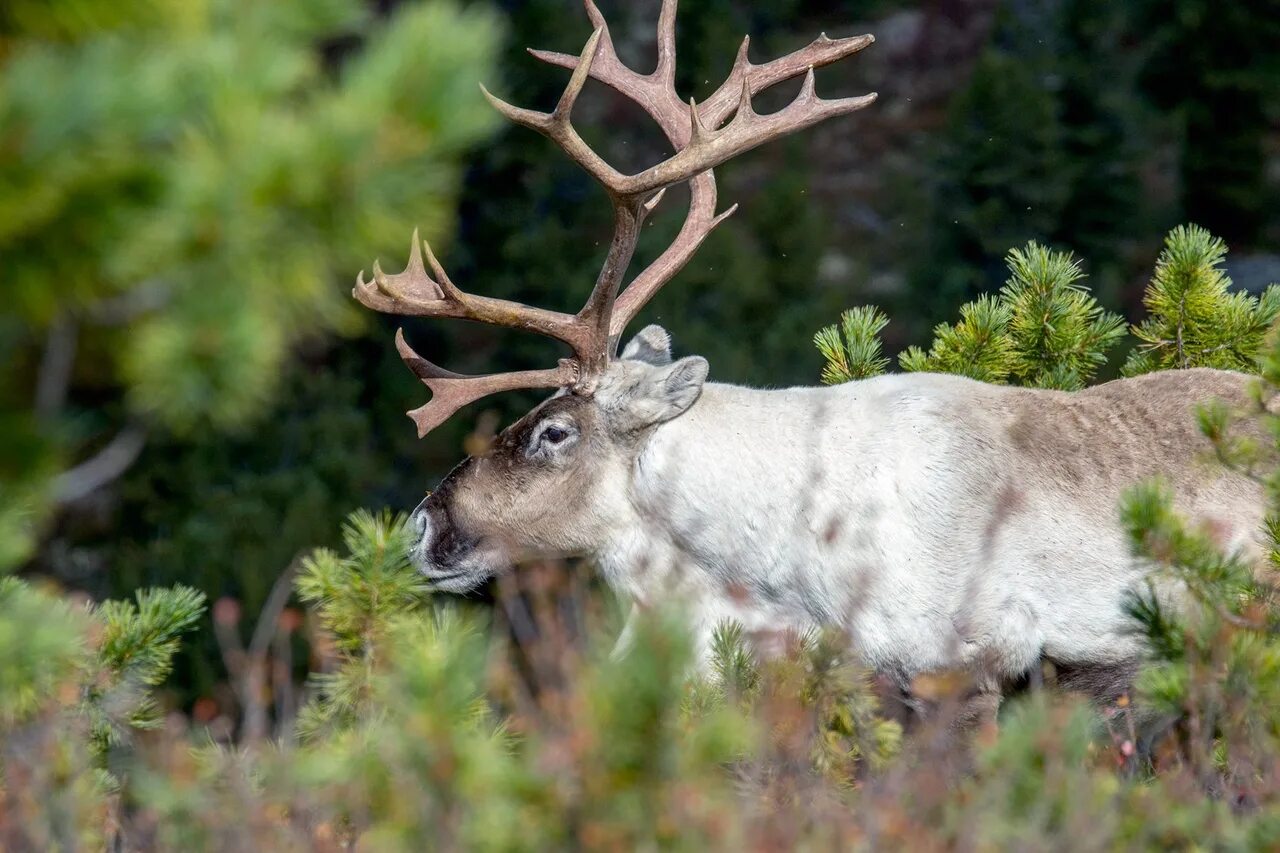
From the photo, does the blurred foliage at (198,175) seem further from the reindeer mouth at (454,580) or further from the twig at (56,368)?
the reindeer mouth at (454,580)

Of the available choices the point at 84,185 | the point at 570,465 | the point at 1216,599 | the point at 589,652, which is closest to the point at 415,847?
the point at 589,652

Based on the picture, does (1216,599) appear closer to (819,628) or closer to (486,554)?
(819,628)

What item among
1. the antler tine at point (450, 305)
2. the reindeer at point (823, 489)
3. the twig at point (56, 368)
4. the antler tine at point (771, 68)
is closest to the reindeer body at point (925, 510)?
the reindeer at point (823, 489)

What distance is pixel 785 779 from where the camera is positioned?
354 cm

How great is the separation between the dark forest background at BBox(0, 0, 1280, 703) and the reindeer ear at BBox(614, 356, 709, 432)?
501cm

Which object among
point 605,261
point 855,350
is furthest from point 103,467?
point 855,350

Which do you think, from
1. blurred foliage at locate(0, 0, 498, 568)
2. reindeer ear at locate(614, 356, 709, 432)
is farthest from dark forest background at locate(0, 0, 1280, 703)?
blurred foliage at locate(0, 0, 498, 568)

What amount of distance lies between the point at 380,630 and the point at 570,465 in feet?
5.78

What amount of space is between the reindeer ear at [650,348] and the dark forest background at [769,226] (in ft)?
15.0

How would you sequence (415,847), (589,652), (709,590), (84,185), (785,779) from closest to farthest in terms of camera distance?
(84,185)
(415,847)
(589,652)
(785,779)
(709,590)

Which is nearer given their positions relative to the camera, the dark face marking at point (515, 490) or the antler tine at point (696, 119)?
the dark face marking at point (515, 490)

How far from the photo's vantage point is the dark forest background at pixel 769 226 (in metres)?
13.7

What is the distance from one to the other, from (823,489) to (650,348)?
1220mm

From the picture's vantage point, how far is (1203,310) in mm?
6109
